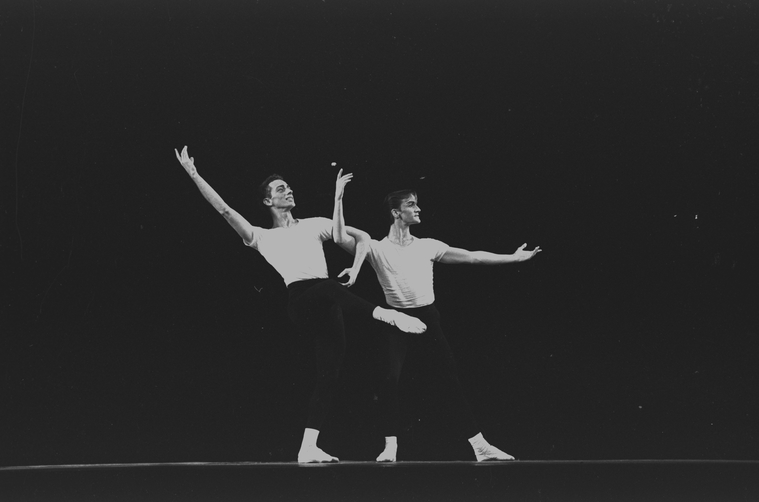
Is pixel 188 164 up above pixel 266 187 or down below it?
above

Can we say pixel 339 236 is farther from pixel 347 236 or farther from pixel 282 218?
pixel 282 218

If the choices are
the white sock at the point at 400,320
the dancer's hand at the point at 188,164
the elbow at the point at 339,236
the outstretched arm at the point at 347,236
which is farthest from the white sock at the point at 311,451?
the dancer's hand at the point at 188,164

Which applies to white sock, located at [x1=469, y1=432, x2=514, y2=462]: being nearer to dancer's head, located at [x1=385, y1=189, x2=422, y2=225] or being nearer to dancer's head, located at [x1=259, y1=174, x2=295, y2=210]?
dancer's head, located at [x1=385, y1=189, x2=422, y2=225]

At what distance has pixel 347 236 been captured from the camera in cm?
472

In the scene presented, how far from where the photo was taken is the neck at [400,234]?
195 inches

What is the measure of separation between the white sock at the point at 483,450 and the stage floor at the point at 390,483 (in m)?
0.19

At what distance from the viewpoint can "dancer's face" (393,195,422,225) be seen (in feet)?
16.1

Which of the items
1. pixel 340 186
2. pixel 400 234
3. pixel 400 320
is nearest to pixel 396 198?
pixel 400 234

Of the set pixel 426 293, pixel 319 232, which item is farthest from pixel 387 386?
pixel 319 232

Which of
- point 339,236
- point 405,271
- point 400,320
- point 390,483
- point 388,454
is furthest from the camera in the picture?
point 405,271

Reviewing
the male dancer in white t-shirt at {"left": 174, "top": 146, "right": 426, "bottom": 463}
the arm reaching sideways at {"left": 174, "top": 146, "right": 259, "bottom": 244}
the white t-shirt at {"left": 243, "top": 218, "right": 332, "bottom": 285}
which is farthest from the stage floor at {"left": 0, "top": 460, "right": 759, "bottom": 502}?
the arm reaching sideways at {"left": 174, "top": 146, "right": 259, "bottom": 244}

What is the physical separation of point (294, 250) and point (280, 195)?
319mm

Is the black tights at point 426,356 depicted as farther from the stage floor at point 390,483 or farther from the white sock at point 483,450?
the stage floor at point 390,483

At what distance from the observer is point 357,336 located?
534 centimetres
